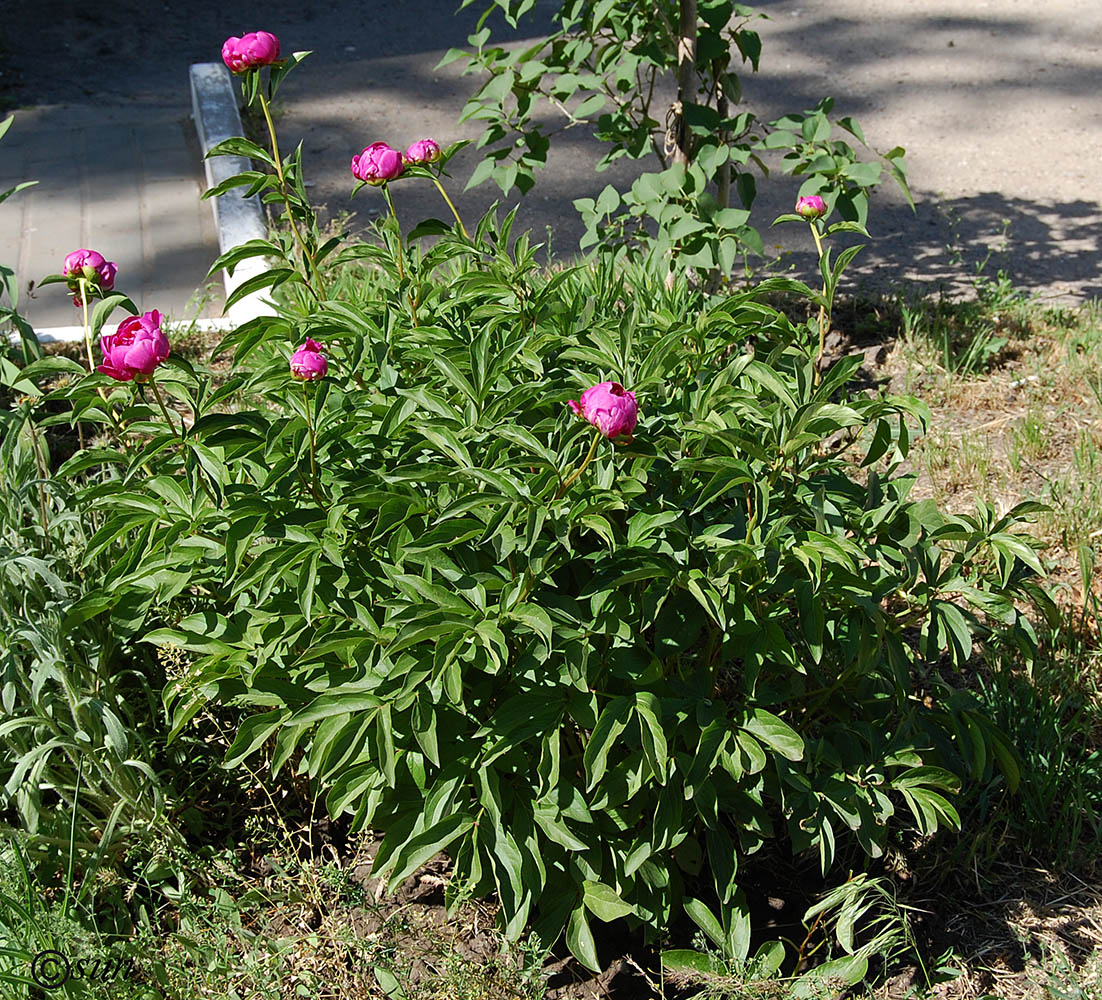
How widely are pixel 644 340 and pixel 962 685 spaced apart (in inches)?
48.3

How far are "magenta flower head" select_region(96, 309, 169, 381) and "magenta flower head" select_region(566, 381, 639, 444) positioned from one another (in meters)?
0.72

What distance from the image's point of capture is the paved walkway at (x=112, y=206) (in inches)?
183

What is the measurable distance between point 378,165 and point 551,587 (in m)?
0.88

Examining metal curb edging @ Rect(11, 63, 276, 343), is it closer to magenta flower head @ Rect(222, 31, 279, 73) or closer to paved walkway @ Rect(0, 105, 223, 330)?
paved walkway @ Rect(0, 105, 223, 330)

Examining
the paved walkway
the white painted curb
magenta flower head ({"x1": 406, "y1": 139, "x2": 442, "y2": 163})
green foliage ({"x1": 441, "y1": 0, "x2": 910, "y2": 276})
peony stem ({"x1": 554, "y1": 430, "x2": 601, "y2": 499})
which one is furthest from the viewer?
the paved walkway

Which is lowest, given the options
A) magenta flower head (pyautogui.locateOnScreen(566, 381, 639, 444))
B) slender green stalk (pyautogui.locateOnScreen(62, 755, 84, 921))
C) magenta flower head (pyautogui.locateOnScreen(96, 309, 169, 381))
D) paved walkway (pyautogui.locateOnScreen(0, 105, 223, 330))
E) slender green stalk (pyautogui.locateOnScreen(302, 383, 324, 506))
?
slender green stalk (pyautogui.locateOnScreen(62, 755, 84, 921))

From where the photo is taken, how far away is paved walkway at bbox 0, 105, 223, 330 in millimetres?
4645

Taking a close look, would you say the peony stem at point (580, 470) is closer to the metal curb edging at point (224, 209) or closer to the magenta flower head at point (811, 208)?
the magenta flower head at point (811, 208)

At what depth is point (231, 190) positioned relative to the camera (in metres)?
4.26

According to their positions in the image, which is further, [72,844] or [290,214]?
[290,214]

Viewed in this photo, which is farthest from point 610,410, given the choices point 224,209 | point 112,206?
point 112,206

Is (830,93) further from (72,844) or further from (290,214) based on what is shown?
(72,844)

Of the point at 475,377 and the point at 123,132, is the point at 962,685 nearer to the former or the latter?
the point at 475,377

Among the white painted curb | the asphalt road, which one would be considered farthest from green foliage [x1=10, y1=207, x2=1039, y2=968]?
→ the asphalt road
